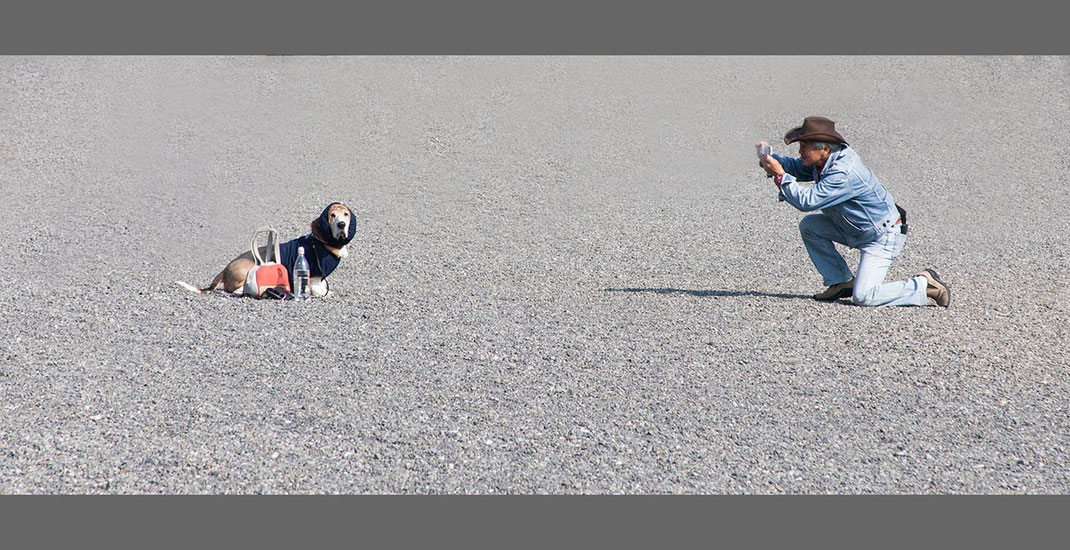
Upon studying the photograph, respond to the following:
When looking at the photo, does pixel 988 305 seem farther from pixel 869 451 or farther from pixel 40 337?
pixel 40 337

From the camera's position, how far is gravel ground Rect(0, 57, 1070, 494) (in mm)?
4910

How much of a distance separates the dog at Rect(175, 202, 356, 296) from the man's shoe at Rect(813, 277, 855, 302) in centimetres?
347

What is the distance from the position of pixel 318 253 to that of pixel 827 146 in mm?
3653

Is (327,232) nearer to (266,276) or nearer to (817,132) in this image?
(266,276)

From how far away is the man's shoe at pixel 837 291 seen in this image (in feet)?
24.9

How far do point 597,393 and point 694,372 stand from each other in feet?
2.28

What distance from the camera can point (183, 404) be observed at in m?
5.48

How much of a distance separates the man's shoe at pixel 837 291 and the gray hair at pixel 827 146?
3.36 ft

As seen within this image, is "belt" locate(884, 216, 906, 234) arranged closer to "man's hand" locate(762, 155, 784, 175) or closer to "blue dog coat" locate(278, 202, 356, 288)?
"man's hand" locate(762, 155, 784, 175)

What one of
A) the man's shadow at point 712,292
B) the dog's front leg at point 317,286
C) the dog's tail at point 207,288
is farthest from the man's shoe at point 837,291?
the dog's tail at point 207,288

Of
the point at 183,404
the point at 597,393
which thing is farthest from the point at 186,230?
the point at 597,393

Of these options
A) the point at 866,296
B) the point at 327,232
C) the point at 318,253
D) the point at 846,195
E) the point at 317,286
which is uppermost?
the point at 846,195

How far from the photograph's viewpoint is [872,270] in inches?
290

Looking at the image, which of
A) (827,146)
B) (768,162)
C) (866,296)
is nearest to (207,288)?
(768,162)
